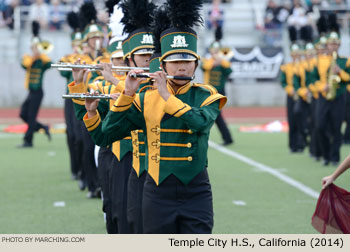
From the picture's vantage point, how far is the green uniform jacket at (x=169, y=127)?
472 centimetres

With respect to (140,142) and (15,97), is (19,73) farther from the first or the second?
(140,142)

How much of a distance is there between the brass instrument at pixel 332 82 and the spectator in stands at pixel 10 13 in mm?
16051

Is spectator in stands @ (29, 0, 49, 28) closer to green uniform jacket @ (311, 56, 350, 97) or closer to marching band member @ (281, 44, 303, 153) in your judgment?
marching band member @ (281, 44, 303, 153)

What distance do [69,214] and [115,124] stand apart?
3.95 meters

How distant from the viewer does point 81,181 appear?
10438 mm

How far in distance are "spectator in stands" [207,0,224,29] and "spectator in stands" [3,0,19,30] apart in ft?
20.7

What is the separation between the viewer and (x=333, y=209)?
17.8 ft

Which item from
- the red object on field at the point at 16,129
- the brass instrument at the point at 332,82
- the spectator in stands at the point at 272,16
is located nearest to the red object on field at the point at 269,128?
the red object on field at the point at 16,129

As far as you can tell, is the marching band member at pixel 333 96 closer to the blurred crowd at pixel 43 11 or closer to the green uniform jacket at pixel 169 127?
the green uniform jacket at pixel 169 127

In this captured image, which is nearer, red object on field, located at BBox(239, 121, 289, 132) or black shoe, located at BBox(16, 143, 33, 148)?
black shoe, located at BBox(16, 143, 33, 148)

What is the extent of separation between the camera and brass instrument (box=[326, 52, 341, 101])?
12.5 meters

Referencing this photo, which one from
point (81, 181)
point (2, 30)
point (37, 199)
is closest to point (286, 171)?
point (81, 181)

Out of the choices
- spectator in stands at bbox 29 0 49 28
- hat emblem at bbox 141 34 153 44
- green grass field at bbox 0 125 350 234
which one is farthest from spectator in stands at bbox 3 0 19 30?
hat emblem at bbox 141 34 153 44

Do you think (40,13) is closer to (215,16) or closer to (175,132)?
(215,16)
